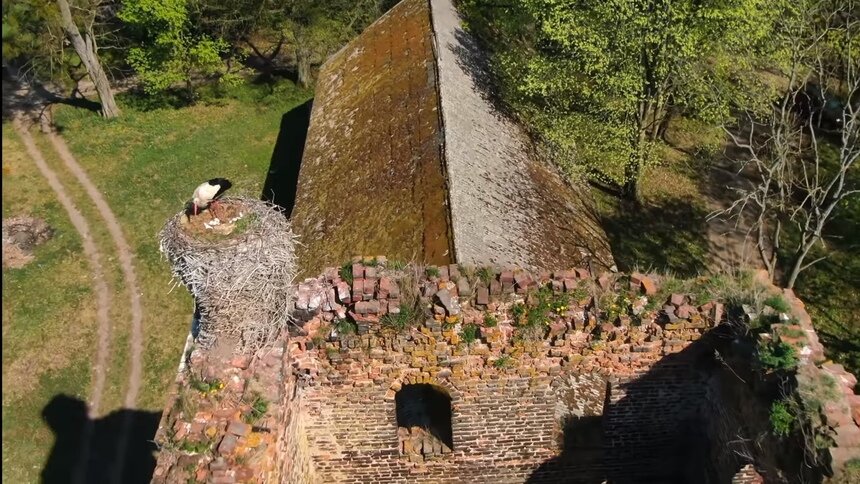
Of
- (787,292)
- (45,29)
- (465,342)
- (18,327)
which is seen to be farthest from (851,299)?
(45,29)

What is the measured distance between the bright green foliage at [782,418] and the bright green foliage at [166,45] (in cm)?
2200

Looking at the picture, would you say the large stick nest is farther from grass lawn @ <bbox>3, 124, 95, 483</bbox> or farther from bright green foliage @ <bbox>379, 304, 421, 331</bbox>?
grass lawn @ <bbox>3, 124, 95, 483</bbox>

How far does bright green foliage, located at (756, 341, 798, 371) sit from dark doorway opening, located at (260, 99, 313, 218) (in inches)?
560

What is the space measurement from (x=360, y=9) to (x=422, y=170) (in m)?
13.7

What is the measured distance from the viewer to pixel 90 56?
23.8 metres

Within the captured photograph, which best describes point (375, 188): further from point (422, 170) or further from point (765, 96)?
Answer: point (765, 96)

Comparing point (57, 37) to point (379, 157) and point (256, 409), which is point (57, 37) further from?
point (256, 409)

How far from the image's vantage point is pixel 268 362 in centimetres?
812

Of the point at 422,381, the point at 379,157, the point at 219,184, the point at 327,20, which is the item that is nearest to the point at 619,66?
the point at 379,157

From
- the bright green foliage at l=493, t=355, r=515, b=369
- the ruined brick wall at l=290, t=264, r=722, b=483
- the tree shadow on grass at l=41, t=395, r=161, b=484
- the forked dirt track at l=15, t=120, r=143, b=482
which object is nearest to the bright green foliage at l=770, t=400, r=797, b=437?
the ruined brick wall at l=290, t=264, r=722, b=483

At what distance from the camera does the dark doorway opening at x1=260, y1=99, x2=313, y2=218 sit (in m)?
20.9

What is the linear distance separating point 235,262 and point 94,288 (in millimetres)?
13115

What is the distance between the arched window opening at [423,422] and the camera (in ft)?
32.6

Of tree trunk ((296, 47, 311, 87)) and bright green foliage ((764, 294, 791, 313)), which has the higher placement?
tree trunk ((296, 47, 311, 87))
